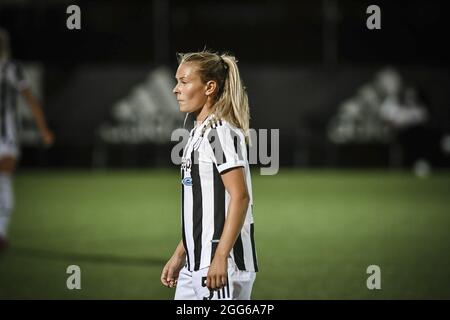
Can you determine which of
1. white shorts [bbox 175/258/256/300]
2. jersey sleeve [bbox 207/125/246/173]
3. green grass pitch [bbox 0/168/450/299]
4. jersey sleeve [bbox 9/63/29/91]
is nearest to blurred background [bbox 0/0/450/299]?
green grass pitch [bbox 0/168/450/299]

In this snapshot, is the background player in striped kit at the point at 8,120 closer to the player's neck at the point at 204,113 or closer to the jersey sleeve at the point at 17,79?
the jersey sleeve at the point at 17,79

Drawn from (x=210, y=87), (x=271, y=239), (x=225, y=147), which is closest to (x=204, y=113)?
(x=210, y=87)

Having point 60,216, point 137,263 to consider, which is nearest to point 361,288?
→ point 137,263

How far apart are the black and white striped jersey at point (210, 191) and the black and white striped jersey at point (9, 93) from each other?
5375 mm

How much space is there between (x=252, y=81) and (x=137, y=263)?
46.5 feet

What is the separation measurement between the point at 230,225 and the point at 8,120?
5.80 m

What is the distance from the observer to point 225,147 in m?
3.89

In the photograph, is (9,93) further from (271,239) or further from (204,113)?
(204,113)

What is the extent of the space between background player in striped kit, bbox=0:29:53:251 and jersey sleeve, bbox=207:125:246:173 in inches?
204

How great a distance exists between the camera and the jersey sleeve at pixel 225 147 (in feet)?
12.7

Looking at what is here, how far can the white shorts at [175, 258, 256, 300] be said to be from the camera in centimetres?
390

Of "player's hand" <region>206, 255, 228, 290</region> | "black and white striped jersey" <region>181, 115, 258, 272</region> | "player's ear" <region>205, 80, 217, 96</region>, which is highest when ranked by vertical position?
"player's ear" <region>205, 80, 217, 96</region>

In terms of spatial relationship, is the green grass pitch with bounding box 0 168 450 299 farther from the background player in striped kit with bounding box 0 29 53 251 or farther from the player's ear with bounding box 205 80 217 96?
the player's ear with bounding box 205 80 217 96

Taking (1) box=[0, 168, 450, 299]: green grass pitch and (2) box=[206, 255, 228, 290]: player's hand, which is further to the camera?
(1) box=[0, 168, 450, 299]: green grass pitch
